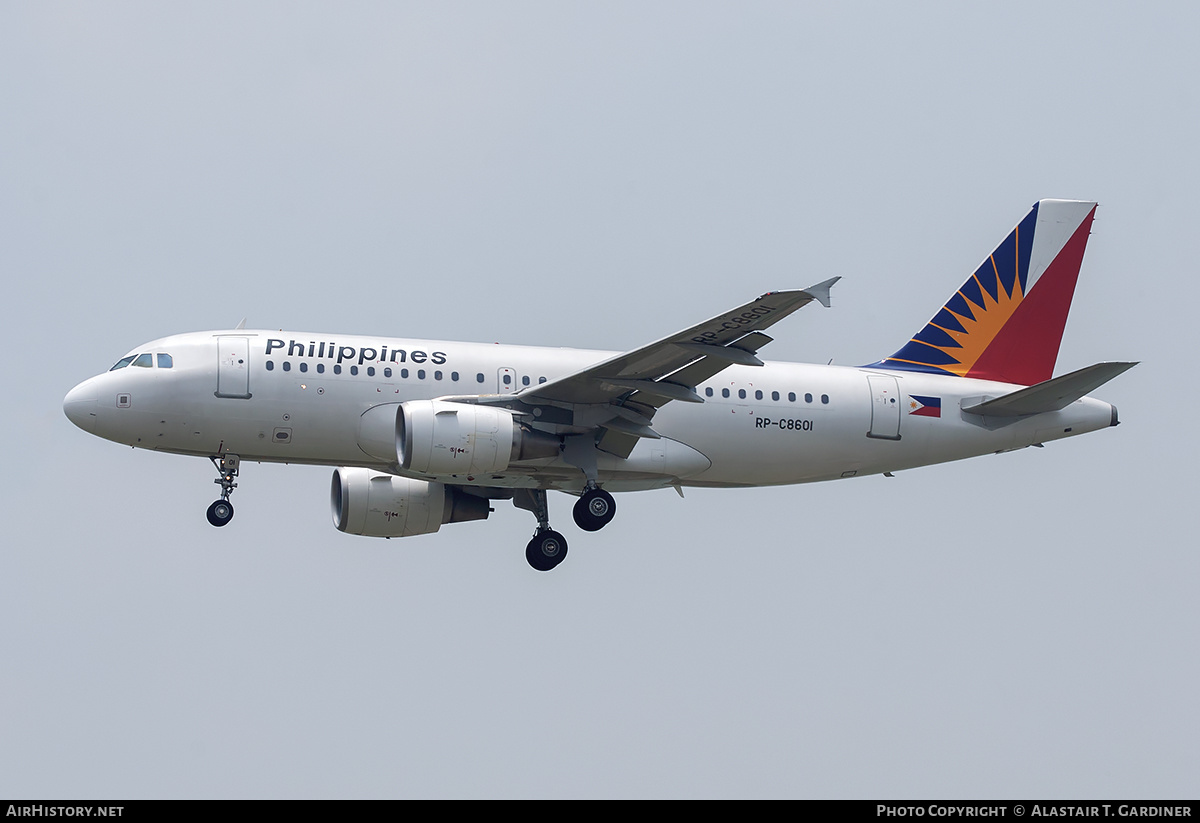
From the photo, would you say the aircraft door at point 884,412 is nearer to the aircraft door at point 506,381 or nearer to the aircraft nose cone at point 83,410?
the aircraft door at point 506,381

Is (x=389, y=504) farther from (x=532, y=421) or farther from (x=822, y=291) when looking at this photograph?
(x=822, y=291)

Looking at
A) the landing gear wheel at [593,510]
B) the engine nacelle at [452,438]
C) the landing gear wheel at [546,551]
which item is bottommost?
the landing gear wheel at [546,551]

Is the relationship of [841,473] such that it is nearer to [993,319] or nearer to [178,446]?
[993,319]

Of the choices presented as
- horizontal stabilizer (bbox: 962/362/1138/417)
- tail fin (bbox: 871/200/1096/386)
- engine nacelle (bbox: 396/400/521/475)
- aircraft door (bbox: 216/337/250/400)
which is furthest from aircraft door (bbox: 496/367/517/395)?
horizontal stabilizer (bbox: 962/362/1138/417)

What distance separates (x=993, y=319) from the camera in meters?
38.6

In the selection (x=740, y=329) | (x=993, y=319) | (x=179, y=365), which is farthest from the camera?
(x=993, y=319)

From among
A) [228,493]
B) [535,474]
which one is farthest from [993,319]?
[228,493]

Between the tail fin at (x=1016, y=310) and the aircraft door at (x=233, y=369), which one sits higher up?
the tail fin at (x=1016, y=310)

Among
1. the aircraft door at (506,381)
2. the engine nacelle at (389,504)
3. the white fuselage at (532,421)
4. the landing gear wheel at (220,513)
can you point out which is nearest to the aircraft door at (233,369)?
the white fuselage at (532,421)

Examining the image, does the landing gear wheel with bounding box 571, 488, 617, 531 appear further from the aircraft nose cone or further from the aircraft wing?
the aircraft nose cone

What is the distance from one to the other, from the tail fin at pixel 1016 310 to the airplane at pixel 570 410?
0.06m

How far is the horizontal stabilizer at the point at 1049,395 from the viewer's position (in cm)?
3362

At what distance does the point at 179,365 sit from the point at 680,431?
34.6 ft

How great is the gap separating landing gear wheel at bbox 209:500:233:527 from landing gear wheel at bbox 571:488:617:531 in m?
7.26
